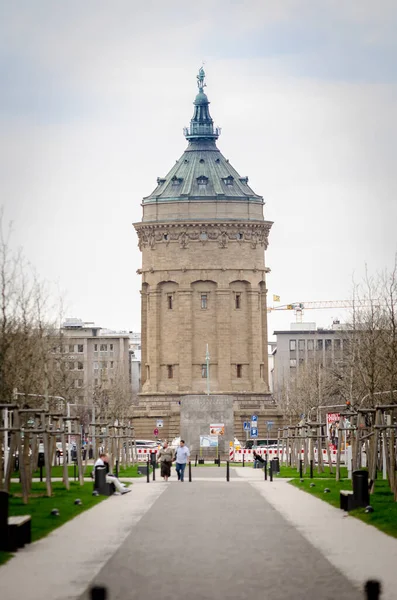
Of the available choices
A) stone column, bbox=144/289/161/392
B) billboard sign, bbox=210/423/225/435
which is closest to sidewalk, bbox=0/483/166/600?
billboard sign, bbox=210/423/225/435

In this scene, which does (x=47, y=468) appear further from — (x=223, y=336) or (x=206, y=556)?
(x=223, y=336)

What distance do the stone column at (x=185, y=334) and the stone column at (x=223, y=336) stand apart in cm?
323

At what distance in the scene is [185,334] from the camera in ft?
538

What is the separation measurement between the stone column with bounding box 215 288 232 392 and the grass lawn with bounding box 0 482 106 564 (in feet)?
341

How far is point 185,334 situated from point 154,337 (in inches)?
156

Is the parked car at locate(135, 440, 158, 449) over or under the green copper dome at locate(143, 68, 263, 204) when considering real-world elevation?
under

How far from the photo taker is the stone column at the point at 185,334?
16350 cm

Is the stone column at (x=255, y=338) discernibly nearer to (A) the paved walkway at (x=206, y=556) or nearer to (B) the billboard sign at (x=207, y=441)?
(B) the billboard sign at (x=207, y=441)

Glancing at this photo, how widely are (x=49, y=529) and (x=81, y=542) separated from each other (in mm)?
3185

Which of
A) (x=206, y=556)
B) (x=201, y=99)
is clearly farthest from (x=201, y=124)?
(x=206, y=556)

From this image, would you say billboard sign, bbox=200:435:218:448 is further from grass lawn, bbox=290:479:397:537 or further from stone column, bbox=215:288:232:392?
stone column, bbox=215:288:232:392

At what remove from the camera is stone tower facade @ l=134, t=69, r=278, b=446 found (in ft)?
538

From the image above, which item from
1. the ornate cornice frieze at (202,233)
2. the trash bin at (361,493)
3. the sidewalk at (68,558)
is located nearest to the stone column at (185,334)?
the ornate cornice frieze at (202,233)

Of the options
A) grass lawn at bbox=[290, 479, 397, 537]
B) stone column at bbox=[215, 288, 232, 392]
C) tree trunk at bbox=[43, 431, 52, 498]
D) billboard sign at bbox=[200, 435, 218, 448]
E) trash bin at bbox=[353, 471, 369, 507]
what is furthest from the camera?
A: stone column at bbox=[215, 288, 232, 392]
